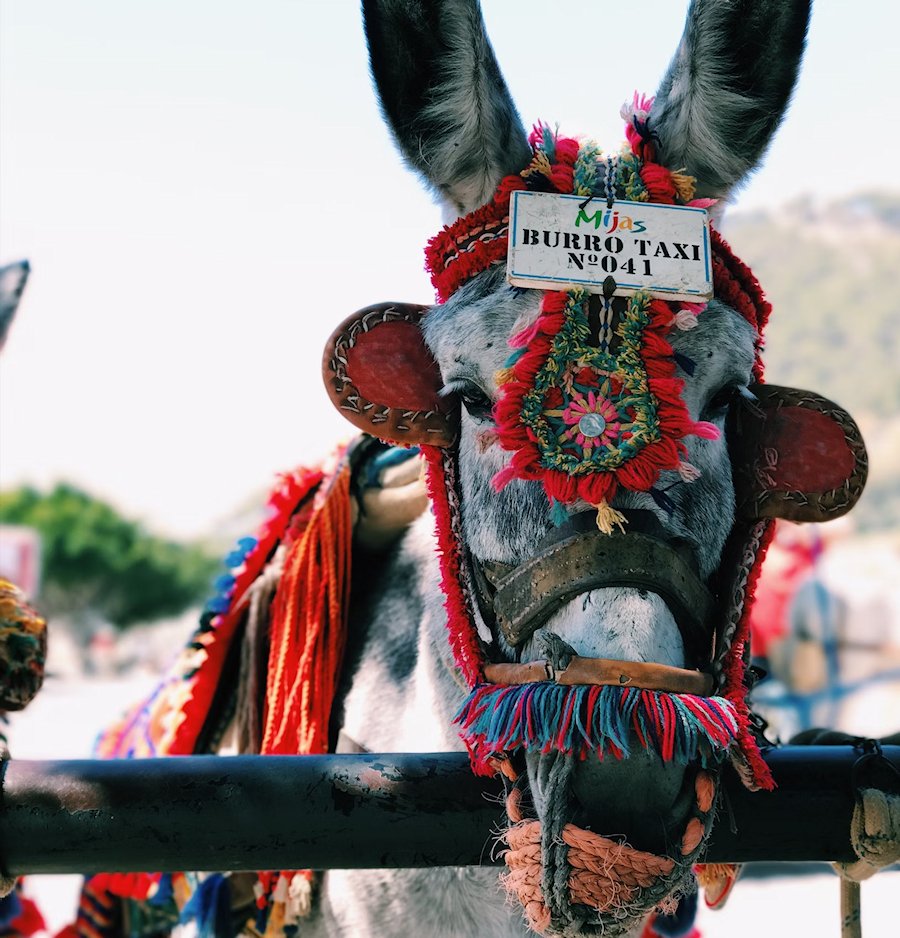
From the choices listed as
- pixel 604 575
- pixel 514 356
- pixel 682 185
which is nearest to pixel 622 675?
pixel 604 575

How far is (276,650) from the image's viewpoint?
9.78 feet

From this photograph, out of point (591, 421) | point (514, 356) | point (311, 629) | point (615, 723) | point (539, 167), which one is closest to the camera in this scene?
point (615, 723)

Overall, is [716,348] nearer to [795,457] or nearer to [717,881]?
[795,457]

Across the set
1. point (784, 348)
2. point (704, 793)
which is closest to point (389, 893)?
point (704, 793)

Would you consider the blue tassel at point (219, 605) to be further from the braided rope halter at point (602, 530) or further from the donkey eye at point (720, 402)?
the donkey eye at point (720, 402)

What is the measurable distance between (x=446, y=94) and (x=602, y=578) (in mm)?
1223

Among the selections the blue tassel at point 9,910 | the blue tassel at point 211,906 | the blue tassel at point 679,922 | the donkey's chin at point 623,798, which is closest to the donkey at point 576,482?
the donkey's chin at point 623,798

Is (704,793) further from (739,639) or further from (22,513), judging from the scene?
(22,513)

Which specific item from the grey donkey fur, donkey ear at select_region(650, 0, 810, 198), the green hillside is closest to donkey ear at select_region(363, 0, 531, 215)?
the grey donkey fur

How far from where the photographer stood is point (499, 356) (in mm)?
2123

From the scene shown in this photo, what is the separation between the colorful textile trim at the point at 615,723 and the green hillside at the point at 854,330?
129m

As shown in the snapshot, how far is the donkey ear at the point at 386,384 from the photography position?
2.25 m

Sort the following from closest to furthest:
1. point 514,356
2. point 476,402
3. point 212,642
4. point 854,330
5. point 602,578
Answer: point 602,578
point 514,356
point 476,402
point 212,642
point 854,330

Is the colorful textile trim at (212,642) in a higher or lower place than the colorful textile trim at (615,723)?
higher
